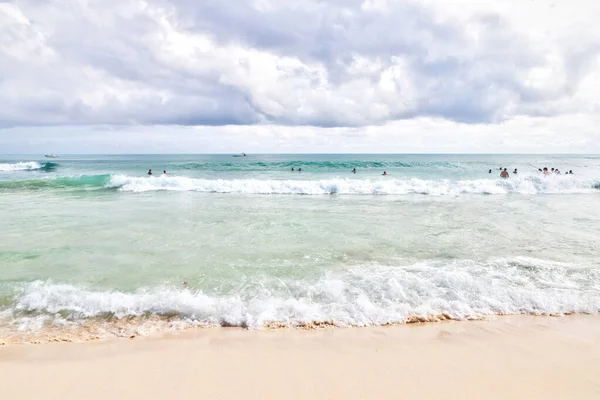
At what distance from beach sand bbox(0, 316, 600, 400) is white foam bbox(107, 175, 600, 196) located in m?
18.9

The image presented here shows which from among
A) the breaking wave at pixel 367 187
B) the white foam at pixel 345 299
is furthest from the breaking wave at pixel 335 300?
the breaking wave at pixel 367 187

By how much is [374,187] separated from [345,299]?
63.9 feet

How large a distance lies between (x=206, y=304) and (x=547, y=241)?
947 cm

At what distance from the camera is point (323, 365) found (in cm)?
416

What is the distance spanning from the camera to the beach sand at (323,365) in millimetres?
3713

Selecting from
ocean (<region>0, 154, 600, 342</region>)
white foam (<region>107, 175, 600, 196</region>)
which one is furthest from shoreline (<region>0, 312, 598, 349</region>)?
white foam (<region>107, 175, 600, 196</region>)

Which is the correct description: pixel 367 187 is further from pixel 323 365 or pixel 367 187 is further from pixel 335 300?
pixel 323 365

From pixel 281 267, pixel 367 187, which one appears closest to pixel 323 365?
pixel 281 267

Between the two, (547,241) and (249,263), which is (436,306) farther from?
(547,241)

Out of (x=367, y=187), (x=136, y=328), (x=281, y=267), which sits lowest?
(x=136, y=328)

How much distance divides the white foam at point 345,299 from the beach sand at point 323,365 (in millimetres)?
364

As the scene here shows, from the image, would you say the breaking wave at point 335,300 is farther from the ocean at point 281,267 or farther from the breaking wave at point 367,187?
the breaking wave at point 367,187

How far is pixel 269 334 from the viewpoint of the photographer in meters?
4.96

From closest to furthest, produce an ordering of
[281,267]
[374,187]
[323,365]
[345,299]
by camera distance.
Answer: [323,365]
[345,299]
[281,267]
[374,187]
